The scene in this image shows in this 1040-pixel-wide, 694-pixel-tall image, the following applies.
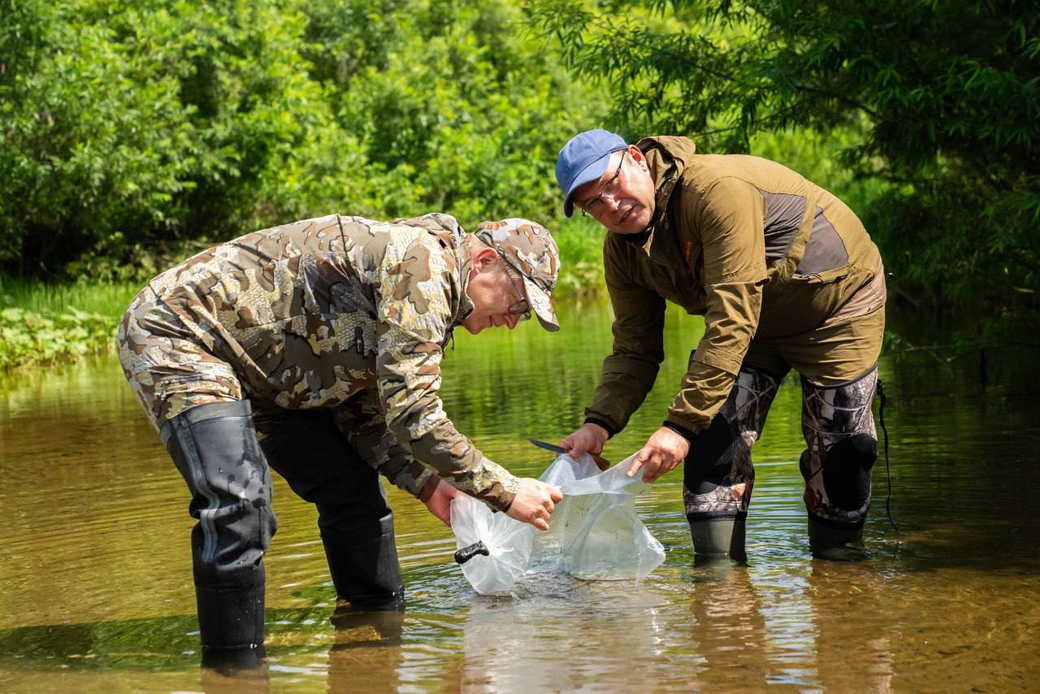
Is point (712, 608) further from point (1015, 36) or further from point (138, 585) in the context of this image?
point (1015, 36)

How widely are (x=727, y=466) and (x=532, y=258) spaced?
63.6 inches

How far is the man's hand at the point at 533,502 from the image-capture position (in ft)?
14.5

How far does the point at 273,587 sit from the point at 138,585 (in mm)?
565

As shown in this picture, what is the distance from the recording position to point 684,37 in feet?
41.8

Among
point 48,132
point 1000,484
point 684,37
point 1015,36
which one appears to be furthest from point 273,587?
point 48,132


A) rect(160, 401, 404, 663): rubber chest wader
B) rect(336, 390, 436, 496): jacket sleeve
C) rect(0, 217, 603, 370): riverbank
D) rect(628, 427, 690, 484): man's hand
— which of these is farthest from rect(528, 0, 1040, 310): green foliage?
rect(0, 217, 603, 370): riverbank

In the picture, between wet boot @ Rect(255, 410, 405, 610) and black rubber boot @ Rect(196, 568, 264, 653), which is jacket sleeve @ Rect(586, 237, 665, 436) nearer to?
wet boot @ Rect(255, 410, 405, 610)

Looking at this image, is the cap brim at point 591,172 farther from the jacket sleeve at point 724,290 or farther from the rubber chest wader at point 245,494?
the rubber chest wader at point 245,494

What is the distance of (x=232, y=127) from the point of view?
2395 cm

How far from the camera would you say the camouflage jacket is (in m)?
4.11

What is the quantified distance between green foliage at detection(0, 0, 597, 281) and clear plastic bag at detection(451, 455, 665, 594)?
829 centimetres

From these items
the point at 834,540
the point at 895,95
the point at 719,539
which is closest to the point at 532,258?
the point at 719,539

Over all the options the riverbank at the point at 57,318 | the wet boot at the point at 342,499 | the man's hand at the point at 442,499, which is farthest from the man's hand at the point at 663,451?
the riverbank at the point at 57,318

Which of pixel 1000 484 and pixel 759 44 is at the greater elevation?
pixel 759 44
